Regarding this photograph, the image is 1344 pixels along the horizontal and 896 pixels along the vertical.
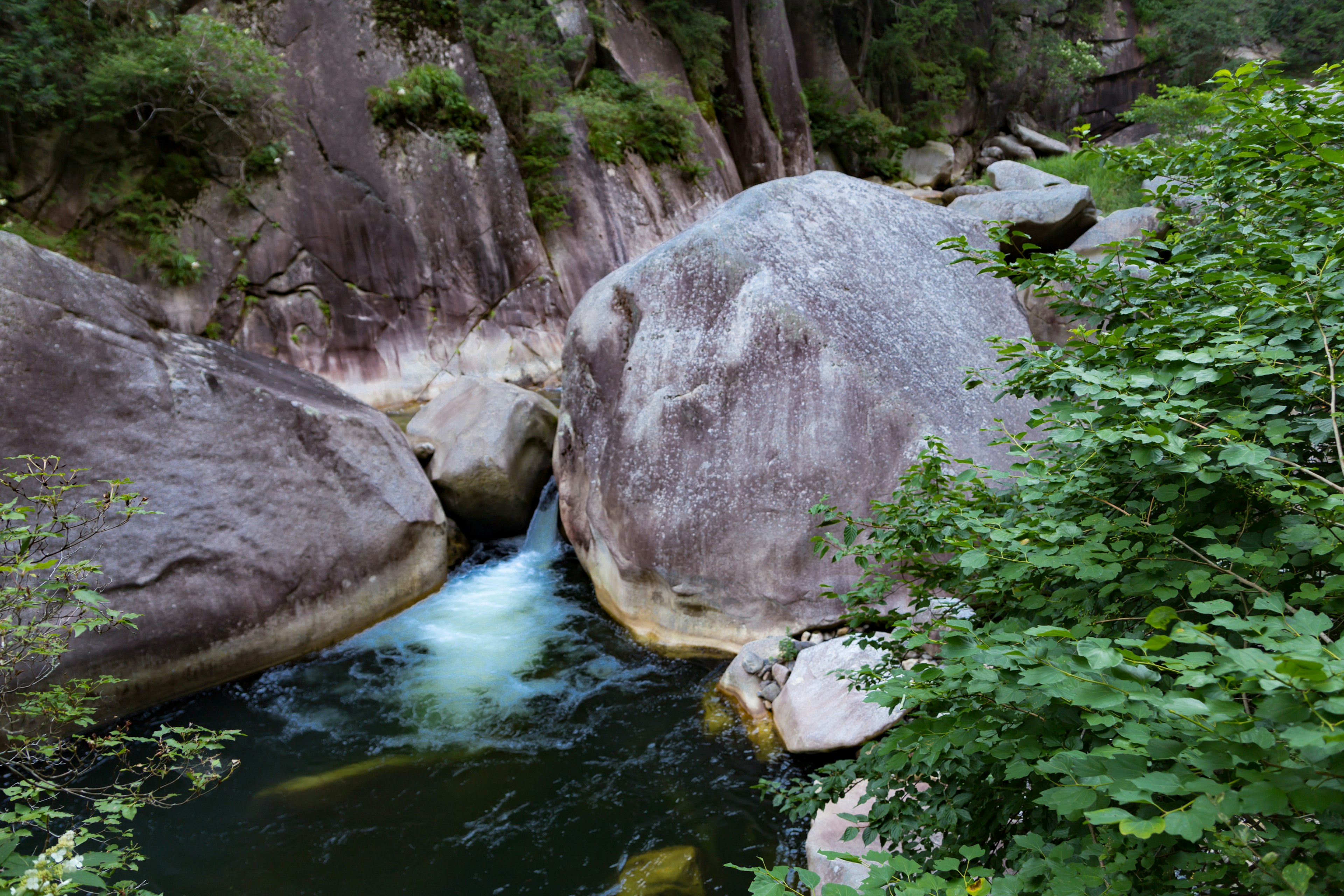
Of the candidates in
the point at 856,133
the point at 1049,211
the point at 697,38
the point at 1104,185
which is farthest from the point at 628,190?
the point at 856,133

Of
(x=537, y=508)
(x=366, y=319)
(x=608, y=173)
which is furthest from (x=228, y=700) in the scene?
(x=608, y=173)

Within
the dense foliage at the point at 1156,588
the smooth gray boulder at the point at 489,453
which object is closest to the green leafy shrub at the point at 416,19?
the smooth gray boulder at the point at 489,453

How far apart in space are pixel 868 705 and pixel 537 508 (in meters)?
4.56

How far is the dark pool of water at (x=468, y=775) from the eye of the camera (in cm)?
354

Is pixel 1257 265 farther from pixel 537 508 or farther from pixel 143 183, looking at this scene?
pixel 143 183

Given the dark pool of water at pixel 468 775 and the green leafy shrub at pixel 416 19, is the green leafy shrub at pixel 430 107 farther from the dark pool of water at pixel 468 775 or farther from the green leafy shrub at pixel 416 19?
the dark pool of water at pixel 468 775

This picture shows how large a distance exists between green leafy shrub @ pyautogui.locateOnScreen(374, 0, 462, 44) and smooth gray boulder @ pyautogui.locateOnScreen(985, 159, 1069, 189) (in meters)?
10.1

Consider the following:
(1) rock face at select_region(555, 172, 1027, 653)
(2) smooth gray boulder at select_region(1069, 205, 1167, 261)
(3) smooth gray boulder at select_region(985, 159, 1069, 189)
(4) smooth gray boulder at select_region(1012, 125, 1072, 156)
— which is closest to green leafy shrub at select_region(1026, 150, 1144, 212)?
(3) smooth gray boulder at select_region(985, 159, 1069, 189)

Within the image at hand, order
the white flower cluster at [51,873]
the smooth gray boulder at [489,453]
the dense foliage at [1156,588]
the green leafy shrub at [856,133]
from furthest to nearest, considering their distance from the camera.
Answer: the green leafy shrub at [856,133] < the smooth gray boulder at [489,453] < the white flower cluster at [51,873] < the dense foliage at [1156,588]

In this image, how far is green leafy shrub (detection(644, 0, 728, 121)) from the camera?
1599cm

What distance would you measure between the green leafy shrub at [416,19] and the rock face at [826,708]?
Answer: 1270 cm

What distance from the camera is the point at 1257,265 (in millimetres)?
1754

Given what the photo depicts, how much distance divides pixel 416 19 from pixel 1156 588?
14.4m

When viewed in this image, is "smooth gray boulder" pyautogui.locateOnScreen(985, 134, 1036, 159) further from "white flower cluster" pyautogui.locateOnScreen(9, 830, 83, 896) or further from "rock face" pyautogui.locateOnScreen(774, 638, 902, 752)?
"white flower cluster" pyautogui.locateOnScreen(9, 830, 83, 896)
